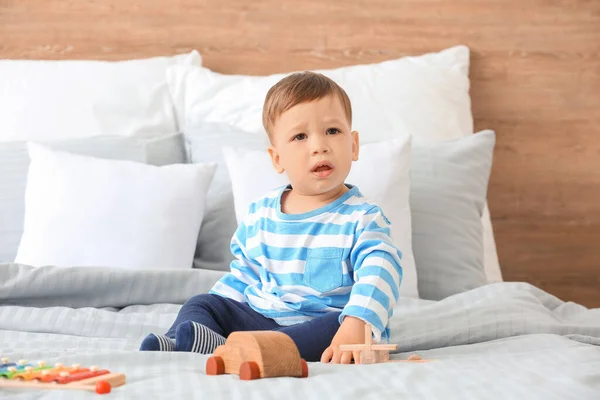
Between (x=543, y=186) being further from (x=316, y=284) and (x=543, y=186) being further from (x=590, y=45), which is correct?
(x=316, y=284)

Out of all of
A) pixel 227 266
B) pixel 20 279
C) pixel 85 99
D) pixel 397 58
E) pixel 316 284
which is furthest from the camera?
pixel 397 58

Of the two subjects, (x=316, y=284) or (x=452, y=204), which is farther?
(x=452, y=204)

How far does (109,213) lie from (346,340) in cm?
84

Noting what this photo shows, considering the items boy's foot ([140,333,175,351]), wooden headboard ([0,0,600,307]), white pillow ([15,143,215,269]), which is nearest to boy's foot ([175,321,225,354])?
boy's foot ([140,333,175,351])

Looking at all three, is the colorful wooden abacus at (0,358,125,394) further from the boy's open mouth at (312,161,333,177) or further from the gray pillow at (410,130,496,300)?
the gray pillow at (410,130,496,300)

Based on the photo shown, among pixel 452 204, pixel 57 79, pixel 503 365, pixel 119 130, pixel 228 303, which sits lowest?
pixel 503 365

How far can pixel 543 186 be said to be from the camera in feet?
8.84

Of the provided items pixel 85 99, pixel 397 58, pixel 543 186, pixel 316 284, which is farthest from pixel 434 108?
pixel 316 284

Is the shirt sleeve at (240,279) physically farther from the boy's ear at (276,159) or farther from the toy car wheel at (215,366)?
the toy car wheel at (215,366)

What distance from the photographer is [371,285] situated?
1.31 m

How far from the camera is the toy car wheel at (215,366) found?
102 cm

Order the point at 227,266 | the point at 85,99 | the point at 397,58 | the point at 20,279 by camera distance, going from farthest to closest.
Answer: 1. the point at 397,58
2. the point at 85,99
3. the point at 227,266
4. the point at 20,279

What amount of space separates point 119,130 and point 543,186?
127cm

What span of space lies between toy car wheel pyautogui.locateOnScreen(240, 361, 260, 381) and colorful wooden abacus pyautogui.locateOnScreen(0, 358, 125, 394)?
14cm
